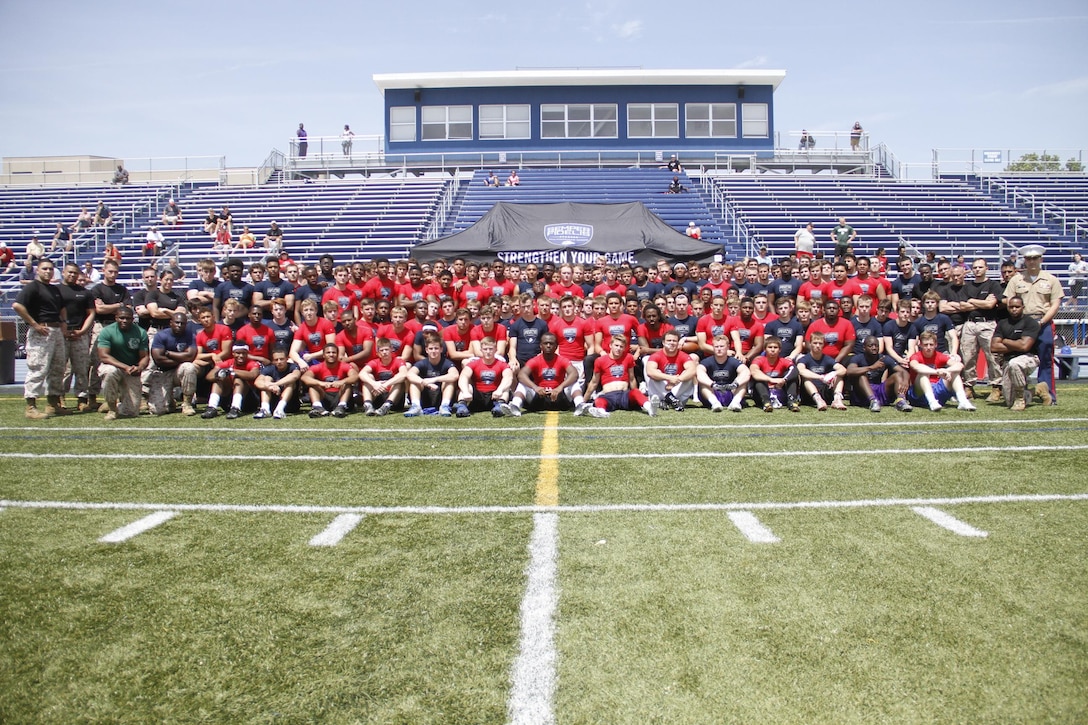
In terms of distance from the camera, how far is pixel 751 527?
4301 mm

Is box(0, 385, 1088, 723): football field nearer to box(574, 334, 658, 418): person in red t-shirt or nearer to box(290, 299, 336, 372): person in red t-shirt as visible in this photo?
box(574, 334, 658, 418): person in red t-shirt

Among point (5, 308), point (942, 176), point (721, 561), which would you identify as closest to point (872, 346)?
point (721, 561)

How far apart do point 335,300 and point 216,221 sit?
58.4ft

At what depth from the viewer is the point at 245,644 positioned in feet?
9.48

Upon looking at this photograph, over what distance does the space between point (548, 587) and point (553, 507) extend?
1356 mm

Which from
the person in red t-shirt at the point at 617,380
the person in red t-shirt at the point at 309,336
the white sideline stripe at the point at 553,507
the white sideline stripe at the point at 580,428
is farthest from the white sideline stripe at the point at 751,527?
the person in red t-shirt at the point at 309,336

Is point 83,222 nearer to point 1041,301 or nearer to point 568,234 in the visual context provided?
point 568,234

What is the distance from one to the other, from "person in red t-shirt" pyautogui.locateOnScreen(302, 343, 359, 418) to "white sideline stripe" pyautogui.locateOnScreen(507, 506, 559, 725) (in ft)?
18.2

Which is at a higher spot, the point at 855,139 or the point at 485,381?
the point at 855,139

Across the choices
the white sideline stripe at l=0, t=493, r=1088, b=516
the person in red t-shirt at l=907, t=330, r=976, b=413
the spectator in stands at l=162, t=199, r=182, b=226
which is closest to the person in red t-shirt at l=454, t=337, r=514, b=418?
the white sideline stripe at l=0, t=493, r=1088, b=516

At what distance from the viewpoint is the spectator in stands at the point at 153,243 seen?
76.7 ft

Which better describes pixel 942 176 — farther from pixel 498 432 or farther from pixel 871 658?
pixel 871 658

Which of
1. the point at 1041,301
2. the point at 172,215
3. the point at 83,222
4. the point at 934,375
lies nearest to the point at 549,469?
the point at 934,375

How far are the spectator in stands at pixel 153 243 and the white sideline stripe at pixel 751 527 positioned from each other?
2249 centimetres
